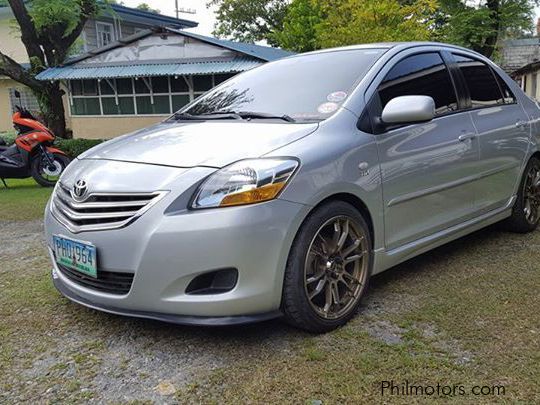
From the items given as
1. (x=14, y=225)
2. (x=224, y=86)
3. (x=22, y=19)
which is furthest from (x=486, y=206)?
(x=22, y=19)

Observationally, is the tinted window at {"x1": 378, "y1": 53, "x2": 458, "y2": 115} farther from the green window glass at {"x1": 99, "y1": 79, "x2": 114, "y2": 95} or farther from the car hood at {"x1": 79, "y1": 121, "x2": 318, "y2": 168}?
the green window glass at {"x1": 99, "y1": 79, "x2": 114, "y2": 95}

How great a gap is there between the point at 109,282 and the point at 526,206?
3578mm

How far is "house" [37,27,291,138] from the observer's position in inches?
616

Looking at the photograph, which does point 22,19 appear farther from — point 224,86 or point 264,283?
point 264,283

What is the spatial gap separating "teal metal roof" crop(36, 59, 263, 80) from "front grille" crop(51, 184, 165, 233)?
12.3m

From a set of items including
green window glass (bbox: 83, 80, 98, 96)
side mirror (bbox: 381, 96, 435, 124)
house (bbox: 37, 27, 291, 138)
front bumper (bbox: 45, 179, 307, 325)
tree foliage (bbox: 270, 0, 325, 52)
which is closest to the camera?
front bumper (bbox: 45, 179, 307, 325)

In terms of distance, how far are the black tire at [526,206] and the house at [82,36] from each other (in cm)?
1948

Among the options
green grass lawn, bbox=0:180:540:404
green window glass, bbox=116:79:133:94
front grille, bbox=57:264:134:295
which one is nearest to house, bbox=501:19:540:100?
green window glass, bbox=116:79:133:94

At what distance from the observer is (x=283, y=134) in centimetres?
278

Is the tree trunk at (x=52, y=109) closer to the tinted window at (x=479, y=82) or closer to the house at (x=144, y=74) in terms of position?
the house at (x=144, y=74)

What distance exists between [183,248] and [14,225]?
13.6 ft

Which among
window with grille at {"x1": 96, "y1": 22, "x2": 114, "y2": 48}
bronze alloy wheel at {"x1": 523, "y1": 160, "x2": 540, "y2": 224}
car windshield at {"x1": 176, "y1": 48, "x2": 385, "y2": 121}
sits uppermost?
window with grille at {"x1": 96, "y1": 22, "x2": 114, "y2": 48}

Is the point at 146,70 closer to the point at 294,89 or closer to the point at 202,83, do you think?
the point at 202,83

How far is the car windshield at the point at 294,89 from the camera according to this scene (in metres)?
3.14
